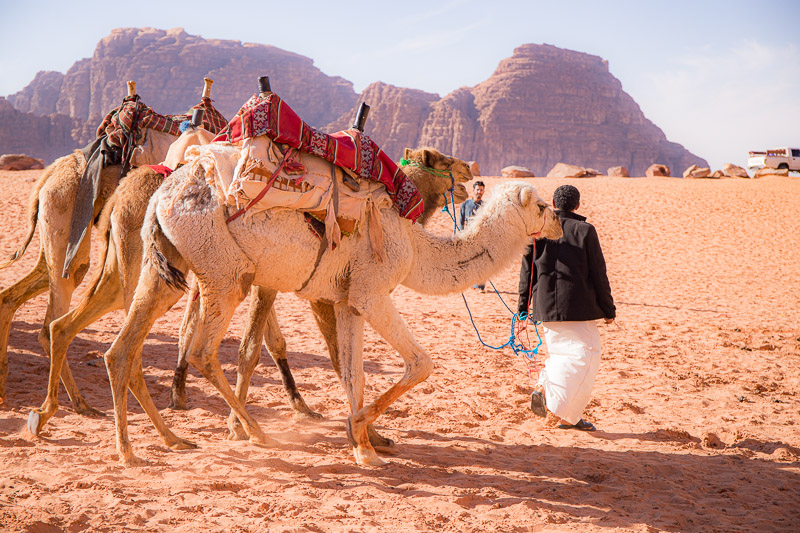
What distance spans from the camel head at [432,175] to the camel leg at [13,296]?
13.3ft

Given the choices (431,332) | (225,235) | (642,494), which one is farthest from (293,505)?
(431,332)

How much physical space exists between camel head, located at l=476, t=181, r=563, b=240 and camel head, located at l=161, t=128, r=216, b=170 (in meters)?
2.58

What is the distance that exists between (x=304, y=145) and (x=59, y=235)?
3.18m

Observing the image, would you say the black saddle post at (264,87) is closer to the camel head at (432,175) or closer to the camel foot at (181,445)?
the camel head at (432,175)

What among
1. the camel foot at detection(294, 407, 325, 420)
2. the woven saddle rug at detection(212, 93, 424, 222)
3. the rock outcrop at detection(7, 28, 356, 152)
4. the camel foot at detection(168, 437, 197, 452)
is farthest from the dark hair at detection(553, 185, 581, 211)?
the rock outcrop at detection(7, 28, 356, 152)

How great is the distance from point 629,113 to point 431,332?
129 meters

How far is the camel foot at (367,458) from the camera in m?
4.79

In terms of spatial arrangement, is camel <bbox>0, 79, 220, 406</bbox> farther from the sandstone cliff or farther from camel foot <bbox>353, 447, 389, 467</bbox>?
the sandstone cliff

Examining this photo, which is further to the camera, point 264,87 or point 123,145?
point 123,145

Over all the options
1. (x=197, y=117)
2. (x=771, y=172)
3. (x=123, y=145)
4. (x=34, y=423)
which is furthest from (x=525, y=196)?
(x=771, y=172)

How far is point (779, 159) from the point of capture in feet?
135

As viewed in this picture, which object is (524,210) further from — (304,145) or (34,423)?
(34,423)

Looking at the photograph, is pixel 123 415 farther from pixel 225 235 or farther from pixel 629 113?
pixel 629 113

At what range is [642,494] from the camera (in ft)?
14.7
